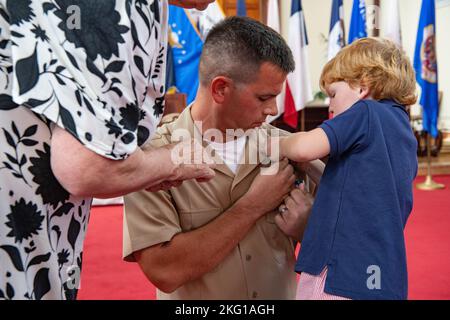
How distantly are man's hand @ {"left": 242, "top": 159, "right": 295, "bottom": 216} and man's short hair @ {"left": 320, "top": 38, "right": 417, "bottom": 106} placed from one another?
337 mm

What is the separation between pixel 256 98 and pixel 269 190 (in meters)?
0.29

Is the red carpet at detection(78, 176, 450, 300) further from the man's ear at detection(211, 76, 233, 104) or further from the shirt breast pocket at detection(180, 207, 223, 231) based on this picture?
the man's ear at detection(211, 76, 233, 104)

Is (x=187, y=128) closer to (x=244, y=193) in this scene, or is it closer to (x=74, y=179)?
(x=244, y=193)

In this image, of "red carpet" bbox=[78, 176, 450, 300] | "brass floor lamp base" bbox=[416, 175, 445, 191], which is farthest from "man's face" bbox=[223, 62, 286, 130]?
"brass floor lamp base" bbox=[416, 175, 445, 191]

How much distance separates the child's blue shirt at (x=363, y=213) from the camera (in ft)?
4.33

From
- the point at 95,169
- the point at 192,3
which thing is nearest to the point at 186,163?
the point at 95,169

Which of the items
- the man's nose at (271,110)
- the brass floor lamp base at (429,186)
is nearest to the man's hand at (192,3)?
the man's nose at (271,110)

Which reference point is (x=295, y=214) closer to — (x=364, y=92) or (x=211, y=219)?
(x=211, y=219)

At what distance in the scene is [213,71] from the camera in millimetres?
1556

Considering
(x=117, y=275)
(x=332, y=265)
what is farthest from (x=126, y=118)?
(x=117, y=275)

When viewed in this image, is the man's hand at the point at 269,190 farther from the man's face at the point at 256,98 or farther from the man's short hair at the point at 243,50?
the man's short hair at the point at 243,50

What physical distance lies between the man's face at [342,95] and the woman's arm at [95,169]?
83 cm

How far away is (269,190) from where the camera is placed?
1.44m

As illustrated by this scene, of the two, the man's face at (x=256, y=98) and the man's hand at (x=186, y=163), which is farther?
the man's face at (x=256, y=98)
